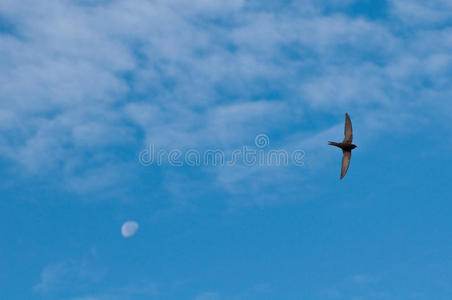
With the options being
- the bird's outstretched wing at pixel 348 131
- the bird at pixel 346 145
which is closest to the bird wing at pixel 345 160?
the bird at pixel 346 145

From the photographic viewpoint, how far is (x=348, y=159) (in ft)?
182

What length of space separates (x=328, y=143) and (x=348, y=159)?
3123 mm

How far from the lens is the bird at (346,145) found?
55000 mm

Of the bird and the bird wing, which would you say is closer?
the bird wing

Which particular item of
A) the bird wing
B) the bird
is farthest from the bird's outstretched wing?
the bird wing

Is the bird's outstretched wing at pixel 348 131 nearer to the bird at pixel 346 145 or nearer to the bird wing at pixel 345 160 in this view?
the bird at pixel 346 145

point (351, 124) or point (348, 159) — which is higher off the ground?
point (351, 124)

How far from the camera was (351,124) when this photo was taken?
2219 inches

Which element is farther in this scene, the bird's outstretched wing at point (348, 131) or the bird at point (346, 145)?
the bird's outstretched wing at point (348, 131)

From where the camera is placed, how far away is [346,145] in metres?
55.2

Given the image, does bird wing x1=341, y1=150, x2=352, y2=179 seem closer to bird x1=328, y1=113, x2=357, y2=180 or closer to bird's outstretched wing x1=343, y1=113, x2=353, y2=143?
bird x1=328, y1=113, x2=357, y2=180

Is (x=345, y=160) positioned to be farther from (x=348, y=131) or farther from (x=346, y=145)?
(x=348, y=131)

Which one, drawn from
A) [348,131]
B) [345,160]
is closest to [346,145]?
[345,160]

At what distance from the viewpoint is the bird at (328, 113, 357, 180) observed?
2165 inches
